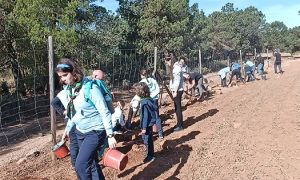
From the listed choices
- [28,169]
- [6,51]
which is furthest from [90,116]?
[6,51]

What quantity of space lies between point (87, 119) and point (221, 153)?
10.7 ft

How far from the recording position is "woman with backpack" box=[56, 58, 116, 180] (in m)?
4.15

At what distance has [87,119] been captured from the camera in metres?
4.23

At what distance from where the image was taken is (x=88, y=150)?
4195mm

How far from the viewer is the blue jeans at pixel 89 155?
4.21 metres

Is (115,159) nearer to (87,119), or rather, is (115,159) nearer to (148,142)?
(87,119)

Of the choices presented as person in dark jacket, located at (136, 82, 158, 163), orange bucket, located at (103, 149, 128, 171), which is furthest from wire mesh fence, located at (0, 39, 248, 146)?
orange bucket, located at (103, 149, 128, 171)

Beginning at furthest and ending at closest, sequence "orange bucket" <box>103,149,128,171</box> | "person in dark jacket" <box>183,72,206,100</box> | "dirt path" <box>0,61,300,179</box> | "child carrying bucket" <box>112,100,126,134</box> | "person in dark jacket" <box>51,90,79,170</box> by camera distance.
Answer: "person in dark jacket" <box>183,72,206,100</box>, "child carrying bucket" <box>112,100,126,134</box>, "dirt path" <box>0,61,300,179</box>, "person in dark jacket" <box>51,90,79,170</box>, "orange bucket" <box>103,149,128,171</box>

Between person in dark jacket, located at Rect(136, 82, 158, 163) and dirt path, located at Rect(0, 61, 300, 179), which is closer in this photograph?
dirt path, located at Rect(0, 61, 300, 179)

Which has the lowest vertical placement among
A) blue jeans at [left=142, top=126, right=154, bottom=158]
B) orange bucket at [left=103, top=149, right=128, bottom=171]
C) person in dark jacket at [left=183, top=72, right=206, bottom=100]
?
blue jeans at [left=142, top=126, right=154, bottom=158]

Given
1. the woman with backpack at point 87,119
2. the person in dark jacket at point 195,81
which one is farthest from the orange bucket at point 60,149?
the person in dark jacket at point 195,81

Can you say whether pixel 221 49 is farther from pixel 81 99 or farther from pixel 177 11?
pixel 81 99

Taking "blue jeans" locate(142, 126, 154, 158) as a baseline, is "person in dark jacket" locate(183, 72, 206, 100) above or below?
above

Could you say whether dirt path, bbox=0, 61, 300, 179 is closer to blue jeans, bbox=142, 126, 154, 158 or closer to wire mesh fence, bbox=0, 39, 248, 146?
blue jeans, bbox=142, 126, 154, 158
